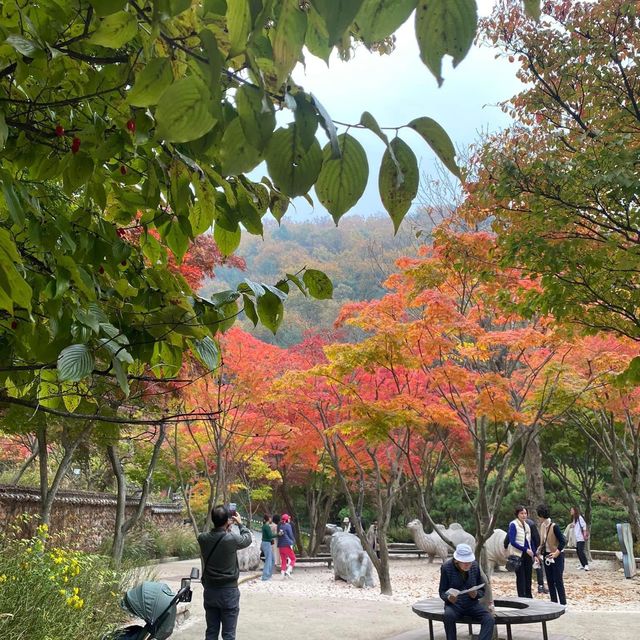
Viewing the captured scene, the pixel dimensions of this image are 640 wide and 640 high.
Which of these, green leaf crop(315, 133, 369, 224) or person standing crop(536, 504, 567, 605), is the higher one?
green leaf crop(315, 133, 369, 224)

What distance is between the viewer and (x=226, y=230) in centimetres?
143

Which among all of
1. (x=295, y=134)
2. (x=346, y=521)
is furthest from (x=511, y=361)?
(x=346, y=521)

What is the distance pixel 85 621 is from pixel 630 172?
5.49 m

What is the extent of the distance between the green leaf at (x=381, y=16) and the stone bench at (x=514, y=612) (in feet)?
19.7

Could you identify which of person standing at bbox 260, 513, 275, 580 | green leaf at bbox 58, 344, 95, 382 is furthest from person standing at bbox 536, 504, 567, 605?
green leaf at bbox 58, 344, 95, 382

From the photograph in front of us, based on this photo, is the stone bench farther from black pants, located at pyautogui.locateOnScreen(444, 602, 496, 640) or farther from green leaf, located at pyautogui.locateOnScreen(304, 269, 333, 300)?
green leaf, located at pyautogui.locateOnScreen(304, 269, 333, 300)

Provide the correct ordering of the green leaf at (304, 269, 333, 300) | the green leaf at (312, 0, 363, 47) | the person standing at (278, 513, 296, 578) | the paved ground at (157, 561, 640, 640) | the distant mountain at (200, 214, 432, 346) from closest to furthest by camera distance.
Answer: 1. the green leaf at (312, 0, 363, 47)
2. the green leaf at (304, 269, 333, 300)
3. the paved ground at (157, 561, 640, 640)
4. the person standing at (278, 513, 296, 578)
5. the distant mountain at (200, 214, 432, 346)

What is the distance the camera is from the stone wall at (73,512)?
416 inches

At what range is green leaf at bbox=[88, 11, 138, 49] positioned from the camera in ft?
2.52

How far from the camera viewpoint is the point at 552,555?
8031 mm

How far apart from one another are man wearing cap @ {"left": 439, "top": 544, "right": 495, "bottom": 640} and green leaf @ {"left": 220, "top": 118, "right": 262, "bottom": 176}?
561 centimetres

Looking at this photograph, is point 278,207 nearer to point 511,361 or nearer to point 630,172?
point 630,172

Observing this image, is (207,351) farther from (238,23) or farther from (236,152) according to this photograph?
(238,23)

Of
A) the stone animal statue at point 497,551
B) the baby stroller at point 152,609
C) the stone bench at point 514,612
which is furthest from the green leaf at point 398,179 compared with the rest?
the stone animal statue at point 497,551
